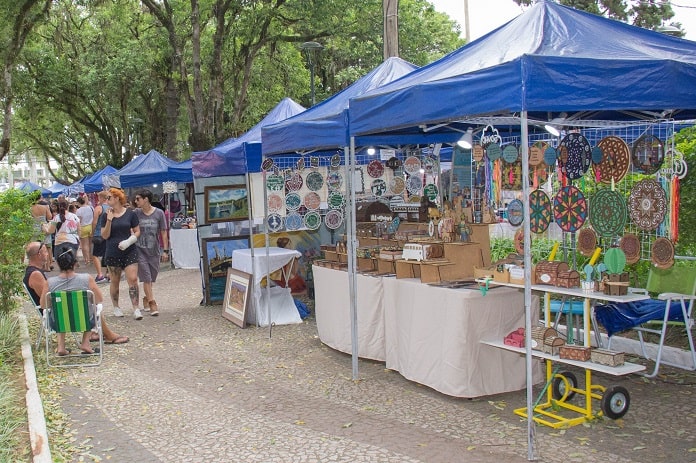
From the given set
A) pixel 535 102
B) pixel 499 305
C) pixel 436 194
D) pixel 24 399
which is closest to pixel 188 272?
pixel 436 194

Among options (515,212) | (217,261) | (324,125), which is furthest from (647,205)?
(217,261)

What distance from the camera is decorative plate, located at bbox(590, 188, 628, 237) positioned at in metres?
4.99

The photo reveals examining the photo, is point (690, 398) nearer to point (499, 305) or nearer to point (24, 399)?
point (499, 305)

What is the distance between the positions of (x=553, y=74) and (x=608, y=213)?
1.50 metres

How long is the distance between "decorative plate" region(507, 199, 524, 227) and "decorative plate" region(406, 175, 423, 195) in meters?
2.58

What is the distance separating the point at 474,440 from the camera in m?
4.65

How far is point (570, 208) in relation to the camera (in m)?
5.24

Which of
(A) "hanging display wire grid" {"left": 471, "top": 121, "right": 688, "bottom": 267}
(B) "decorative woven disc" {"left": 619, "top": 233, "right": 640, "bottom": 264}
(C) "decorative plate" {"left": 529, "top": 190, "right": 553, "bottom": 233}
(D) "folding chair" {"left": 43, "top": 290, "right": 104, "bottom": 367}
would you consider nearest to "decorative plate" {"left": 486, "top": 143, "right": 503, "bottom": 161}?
(A) "hanging display wire grid" {"left": 471, "top": 121, "right": 688, "bottom": 267}

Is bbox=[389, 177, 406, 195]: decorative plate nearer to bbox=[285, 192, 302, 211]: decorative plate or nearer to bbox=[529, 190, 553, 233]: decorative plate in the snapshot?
bbox=[285, 192, 302, 211]: decorative plate

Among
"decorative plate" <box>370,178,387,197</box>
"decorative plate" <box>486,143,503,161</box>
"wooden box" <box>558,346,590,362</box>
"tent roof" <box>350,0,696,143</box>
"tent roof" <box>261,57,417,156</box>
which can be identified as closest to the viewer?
"tent roof" <box>350,0,696,143</box>

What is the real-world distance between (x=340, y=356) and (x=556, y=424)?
2882 millimetres

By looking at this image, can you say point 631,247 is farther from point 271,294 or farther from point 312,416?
point 271,294

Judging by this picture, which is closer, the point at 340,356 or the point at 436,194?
→ the point at 340,356

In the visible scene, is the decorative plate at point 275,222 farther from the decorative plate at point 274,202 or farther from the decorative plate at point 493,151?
the decorative plate at point 493,151
